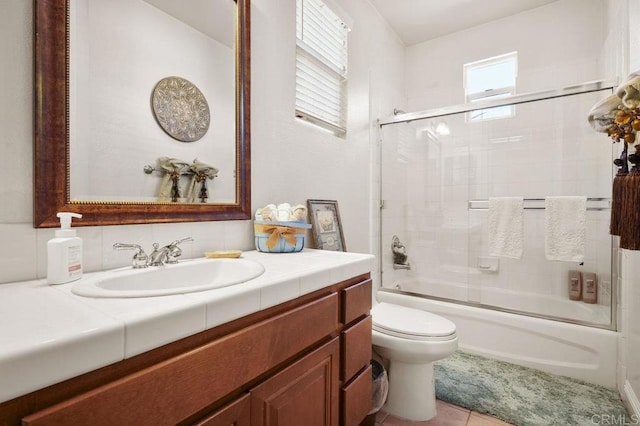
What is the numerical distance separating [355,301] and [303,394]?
38 centimetres

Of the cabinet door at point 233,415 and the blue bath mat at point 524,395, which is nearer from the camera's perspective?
the cabinet door at point 233,415

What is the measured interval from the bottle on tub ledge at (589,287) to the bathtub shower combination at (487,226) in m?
0.04

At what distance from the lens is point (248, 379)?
28.2 inches

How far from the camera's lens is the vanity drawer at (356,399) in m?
1.09

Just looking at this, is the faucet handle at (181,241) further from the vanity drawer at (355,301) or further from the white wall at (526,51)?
the white wall at (526,51)

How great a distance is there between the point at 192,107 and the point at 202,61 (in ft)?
0.67

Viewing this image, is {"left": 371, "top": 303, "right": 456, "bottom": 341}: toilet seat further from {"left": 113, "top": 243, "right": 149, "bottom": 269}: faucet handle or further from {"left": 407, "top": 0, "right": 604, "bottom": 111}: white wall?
{"left": 407, "top": 0, "right": 604, "bottom": 111}: white wall

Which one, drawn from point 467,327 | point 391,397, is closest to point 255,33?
point 391,397

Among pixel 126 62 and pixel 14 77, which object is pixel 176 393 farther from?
pixel 126 62

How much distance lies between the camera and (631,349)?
155 centimetres

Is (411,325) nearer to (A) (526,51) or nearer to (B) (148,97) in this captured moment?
(B) (148,97)

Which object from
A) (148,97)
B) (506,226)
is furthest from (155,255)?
(506,226)

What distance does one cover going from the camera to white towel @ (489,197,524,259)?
2.12 m

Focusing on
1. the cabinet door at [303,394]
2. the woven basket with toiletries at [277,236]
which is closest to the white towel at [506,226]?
the woven basket with toiletries at [277,236]
